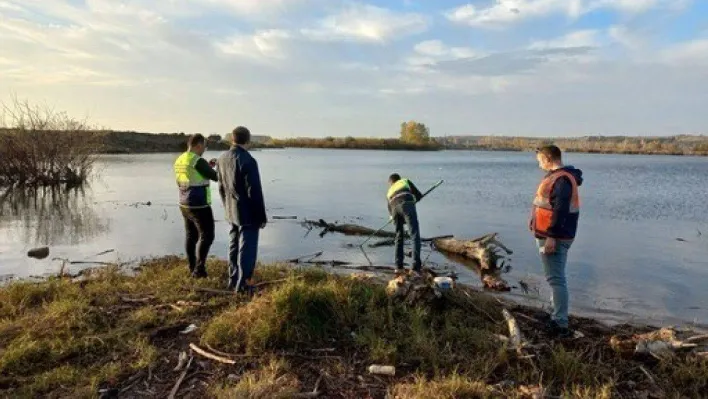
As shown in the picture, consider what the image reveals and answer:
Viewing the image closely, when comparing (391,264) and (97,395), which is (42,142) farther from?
(97,395)

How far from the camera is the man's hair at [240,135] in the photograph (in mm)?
6316

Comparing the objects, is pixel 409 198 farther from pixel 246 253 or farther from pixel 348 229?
pixel 348 229

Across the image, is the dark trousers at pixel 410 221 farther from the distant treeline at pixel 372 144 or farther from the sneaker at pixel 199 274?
the distant treeline at pixel 372 144

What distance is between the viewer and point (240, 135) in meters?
6.32

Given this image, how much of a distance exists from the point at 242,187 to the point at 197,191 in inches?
39.3

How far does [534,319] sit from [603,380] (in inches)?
65.1

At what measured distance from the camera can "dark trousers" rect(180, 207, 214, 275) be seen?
714 cm

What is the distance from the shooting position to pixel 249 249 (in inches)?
254

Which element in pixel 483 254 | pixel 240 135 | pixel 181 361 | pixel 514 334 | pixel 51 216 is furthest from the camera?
pixel 51 216

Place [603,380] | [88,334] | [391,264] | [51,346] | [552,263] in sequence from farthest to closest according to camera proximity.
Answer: [391,264], [552,263], [88,334], [51,346], [603,380]

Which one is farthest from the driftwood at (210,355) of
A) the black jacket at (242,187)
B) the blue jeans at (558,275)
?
the blue jeans at (558,275)

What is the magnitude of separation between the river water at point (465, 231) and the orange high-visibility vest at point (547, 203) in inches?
122

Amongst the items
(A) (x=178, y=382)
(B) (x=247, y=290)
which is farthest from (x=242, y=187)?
(A) (x=178, y=382)

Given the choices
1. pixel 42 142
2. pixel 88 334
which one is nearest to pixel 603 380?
pixel 88 334
